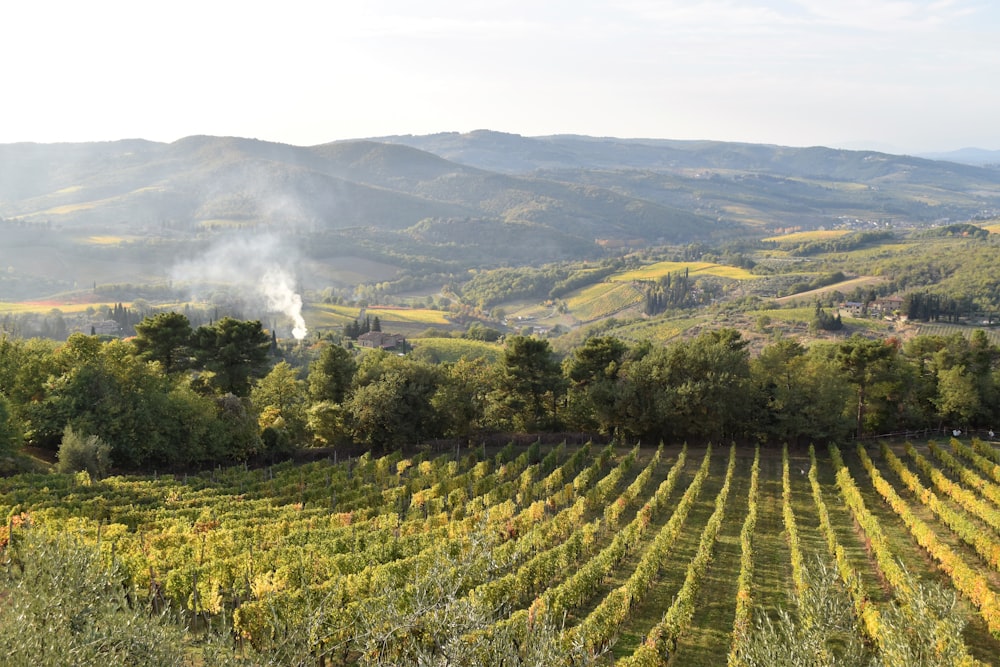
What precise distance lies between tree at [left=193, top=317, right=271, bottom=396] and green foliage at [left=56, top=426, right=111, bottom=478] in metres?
14.4

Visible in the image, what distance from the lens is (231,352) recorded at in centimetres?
5106

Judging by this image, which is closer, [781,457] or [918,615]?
[918,615]

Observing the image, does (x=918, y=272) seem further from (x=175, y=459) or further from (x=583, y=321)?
(x=175, y=459)

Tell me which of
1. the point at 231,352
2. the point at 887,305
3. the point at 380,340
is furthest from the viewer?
the point at 887,305

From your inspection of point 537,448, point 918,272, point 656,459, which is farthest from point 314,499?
point 918,272

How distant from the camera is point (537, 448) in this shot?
150 ft

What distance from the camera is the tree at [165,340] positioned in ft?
163

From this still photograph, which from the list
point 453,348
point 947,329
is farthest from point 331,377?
point 947,329

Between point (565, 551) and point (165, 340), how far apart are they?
37.0 meters

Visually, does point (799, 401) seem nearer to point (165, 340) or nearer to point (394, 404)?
point (394, 404)

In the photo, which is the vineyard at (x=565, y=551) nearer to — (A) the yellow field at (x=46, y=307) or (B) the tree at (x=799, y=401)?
(B) the tree at (x=799, y=401)

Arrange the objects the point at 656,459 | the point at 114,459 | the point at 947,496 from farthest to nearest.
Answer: the point at 656,459 → the point at 114,459 → the point at 947,496

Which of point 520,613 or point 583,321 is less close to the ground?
point 520,613

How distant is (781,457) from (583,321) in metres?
145
